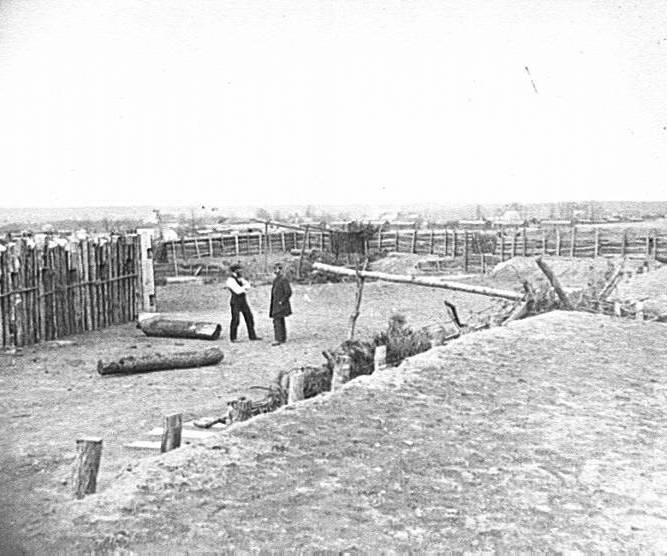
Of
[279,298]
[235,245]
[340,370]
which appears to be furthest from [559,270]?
[340,370]

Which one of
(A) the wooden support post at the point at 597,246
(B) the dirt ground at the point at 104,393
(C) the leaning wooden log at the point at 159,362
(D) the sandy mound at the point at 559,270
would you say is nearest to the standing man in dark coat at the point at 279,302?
(B) the dirt ground at the point at 104,393

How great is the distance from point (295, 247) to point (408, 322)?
52.4ft

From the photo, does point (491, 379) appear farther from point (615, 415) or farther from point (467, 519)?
point (467, 519)

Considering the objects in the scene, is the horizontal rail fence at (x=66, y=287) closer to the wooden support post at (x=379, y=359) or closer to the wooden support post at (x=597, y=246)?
the wooden support post at (x=379, y=359)

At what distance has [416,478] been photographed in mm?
4176

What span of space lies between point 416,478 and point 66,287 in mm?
8594

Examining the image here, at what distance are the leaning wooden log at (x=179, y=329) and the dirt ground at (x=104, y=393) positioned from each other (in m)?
0.16

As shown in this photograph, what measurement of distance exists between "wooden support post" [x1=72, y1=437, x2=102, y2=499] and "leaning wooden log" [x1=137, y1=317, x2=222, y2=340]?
25.4ft

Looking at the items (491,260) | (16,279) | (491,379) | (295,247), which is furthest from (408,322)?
(295,247)

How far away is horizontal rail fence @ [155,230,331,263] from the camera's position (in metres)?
25.0

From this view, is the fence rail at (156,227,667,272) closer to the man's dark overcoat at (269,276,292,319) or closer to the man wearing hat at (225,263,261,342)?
the man wearing hat at (225,263,261,342)

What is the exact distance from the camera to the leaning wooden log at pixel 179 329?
38.4 feet

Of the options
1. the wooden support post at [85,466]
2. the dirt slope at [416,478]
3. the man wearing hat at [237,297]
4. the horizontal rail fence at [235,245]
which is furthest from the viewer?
the horizontal rail fence at [235,245]

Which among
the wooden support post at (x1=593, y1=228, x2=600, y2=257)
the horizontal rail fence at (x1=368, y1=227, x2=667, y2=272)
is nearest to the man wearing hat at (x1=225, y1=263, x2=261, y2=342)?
the horizontal rail fence at (x1=368, y1=227, x2=667, y2=272)
